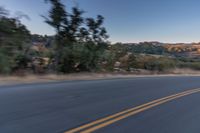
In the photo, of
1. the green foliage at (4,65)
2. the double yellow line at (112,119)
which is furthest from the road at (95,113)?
the green foliage at (4,65)

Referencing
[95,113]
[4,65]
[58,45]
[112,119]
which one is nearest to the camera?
[112,119]

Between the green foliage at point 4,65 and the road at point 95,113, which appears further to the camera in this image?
the green foliage at point 4,65

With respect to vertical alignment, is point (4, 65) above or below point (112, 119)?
above

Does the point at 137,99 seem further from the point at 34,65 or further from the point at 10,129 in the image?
the point at 34,65

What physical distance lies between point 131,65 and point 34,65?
21459 mm

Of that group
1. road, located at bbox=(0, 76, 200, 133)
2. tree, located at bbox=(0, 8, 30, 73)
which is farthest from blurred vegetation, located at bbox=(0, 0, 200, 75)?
road, located at bbox=(0, 76, 200, 133)

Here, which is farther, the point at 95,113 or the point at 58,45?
the point at 58,45

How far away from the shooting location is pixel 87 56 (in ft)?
90.1

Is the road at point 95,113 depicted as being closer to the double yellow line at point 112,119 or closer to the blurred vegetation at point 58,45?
the double yellow line at point 112,119

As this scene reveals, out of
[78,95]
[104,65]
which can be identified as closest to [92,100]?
[78,95]

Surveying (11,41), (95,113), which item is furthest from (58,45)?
(95,113)

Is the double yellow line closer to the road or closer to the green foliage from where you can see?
the road

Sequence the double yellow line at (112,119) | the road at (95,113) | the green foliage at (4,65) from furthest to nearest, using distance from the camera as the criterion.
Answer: the green foliage at (4,65)
the road at (95,113)
the double yellow line at (112,119)

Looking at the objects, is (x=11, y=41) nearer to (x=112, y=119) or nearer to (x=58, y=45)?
(x=58, y=45)
